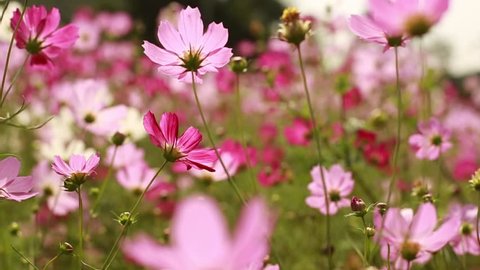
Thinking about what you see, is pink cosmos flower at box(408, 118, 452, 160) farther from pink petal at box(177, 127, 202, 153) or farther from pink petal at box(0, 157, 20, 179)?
pink petal at box(0, 157, 20, 179)

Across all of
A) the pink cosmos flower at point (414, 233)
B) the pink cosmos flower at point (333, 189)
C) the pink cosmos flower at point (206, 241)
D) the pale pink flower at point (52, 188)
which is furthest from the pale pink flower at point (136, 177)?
the pink cosmos flower at point (206, 241)

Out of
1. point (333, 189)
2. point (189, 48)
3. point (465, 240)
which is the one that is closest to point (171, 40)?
point (189, 48)

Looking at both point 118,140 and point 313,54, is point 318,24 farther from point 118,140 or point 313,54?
point 118,140

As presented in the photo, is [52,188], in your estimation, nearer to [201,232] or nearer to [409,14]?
[409,14]

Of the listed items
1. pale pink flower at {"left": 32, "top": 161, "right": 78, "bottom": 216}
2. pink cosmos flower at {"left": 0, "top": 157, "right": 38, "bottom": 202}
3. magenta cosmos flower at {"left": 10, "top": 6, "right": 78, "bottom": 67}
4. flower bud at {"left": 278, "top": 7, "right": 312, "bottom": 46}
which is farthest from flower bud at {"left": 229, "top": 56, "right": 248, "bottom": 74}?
pale pink flower at {"left": 32, "top": 161, "right": 78, "bottom": 216}

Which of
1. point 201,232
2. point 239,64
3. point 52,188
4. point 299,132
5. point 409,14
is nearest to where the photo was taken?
point 201,232

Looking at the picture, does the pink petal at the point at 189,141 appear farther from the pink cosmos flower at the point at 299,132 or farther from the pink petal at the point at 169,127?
the pink cosmos flower at the point at 299,132

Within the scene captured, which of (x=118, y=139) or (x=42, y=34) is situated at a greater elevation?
(x=42, y=34)
